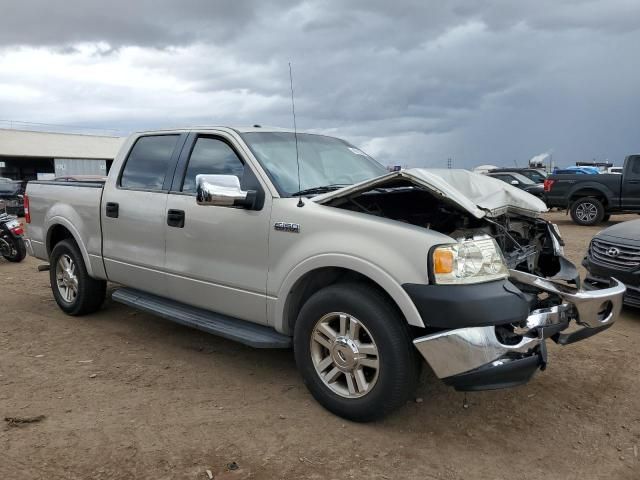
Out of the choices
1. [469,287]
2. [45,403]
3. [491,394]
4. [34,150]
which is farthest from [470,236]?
[34,150]

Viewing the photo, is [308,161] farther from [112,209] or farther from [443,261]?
[112,209]

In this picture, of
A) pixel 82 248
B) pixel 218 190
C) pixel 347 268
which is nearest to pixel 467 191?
pixel 347 268

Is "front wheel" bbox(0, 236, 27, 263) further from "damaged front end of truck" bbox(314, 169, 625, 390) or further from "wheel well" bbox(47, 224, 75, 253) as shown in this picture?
"damaged front end of truck" bbox(314, 169, 625, 390)

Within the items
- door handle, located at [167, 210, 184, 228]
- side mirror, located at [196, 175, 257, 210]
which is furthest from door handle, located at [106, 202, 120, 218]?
side mirror, located at [196, 175, 257, 210]

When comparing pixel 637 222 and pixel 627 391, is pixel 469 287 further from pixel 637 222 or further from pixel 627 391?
pixel 637 222

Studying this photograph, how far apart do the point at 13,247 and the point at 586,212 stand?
13.8 meters

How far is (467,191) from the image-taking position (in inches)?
142

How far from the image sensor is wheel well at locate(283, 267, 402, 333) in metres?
3.70

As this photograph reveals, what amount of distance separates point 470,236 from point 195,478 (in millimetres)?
2100

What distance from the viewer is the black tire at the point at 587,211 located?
49.7 ft

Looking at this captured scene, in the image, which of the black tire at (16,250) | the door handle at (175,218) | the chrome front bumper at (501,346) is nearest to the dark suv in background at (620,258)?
the chrome front bumper at (501,346)

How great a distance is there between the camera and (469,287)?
310cm

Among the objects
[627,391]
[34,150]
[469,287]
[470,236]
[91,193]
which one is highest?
[34,150]

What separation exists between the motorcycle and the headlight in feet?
29.4
